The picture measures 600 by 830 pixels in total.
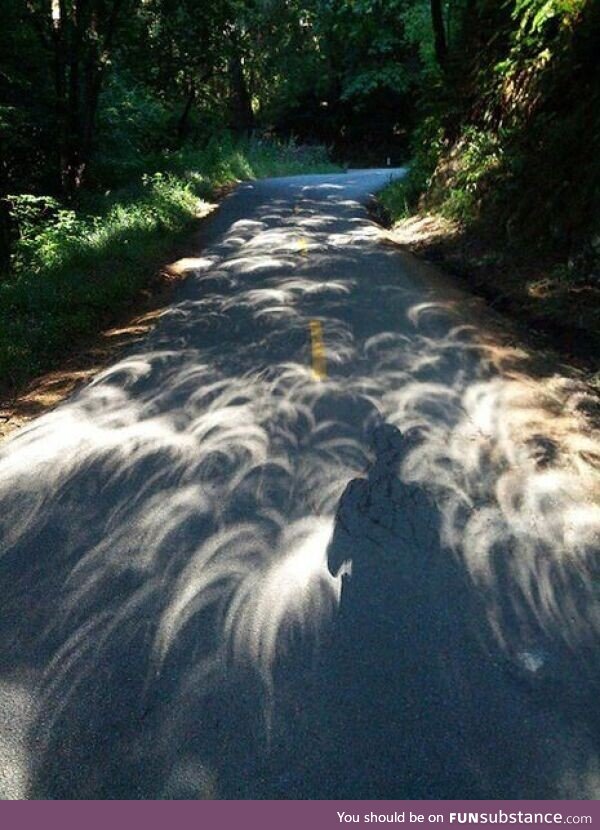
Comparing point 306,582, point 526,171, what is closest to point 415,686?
point 306,582

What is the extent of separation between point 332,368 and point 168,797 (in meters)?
4.56

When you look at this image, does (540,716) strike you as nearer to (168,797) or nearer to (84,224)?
(168,797)

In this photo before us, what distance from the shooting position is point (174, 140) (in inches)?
1094

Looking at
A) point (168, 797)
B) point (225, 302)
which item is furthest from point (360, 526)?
point (225, 302)

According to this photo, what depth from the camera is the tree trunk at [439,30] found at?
1527 cm

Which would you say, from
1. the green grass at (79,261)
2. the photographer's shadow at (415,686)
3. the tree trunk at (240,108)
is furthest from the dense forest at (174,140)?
the tree trunk at (240,108)

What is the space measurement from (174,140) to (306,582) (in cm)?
2899

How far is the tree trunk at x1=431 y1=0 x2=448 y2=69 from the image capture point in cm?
1527

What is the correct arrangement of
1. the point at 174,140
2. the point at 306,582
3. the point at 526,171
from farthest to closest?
the point at 174,140 < the point at 526,171 < the point at 306,582

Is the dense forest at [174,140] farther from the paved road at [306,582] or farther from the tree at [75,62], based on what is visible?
the paved road at [306,582]

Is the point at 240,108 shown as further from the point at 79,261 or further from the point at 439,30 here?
the point at 79,261

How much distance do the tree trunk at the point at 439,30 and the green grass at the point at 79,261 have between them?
27.0 feet

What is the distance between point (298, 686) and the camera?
9.42ft

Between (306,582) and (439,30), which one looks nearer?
(306,582)
